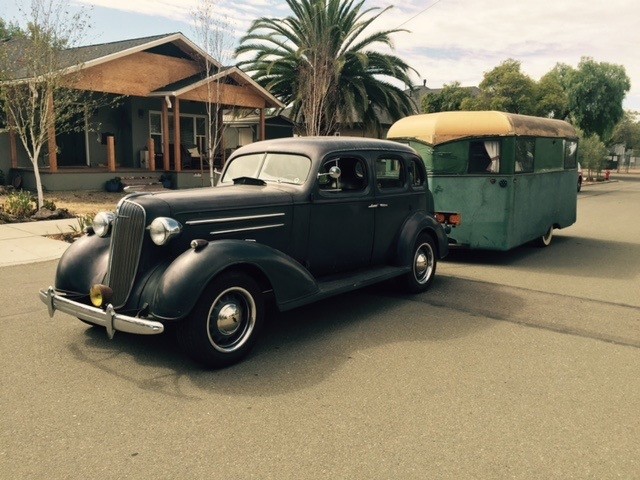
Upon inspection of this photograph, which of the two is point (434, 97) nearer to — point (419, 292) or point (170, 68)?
point (170, 68)

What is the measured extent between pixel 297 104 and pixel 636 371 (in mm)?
22280

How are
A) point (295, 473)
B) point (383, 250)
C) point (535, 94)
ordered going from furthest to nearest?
point (535, 94) → point (383, 250) → point (295, 473)

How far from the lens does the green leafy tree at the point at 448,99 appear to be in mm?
39719

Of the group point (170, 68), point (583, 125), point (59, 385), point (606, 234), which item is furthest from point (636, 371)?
point (583, 125)

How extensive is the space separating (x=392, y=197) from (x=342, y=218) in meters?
0.93

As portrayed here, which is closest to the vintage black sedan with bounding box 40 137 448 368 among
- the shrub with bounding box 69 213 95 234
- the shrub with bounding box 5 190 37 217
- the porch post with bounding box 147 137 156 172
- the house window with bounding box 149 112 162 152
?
the shrub with bounding box 69 213 95 234

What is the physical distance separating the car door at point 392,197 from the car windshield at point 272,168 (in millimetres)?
1024

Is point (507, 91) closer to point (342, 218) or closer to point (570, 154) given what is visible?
point (570, 154)

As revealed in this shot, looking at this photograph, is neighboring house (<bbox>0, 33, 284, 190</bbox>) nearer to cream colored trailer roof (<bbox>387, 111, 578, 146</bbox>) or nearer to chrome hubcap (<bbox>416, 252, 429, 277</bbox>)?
cream colored trailer roof (<bbox>387, 111, 578, 146</bbox>)

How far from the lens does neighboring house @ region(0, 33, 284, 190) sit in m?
18.1

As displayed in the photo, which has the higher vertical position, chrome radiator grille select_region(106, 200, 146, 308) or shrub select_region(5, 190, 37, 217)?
chrome radiator grille select_region(106, 200, 146, 308)

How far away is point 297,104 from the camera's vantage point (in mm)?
25094

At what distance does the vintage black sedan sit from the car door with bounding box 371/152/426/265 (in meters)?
0.02

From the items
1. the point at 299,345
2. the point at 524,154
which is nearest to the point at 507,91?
the point at 524,154
